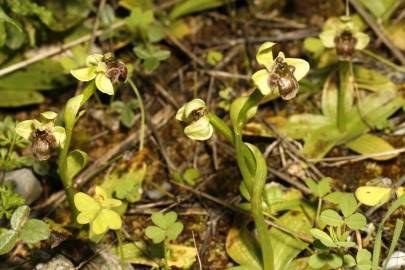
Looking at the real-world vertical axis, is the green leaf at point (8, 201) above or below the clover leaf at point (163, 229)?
below

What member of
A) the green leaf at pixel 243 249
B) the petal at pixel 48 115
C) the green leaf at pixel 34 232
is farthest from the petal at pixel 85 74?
the green leaf at pixel 243 249

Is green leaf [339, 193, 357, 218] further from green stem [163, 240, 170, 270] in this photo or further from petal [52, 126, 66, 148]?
petal [52, 126, 66, 148]

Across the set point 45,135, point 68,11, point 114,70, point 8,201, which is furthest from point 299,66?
point 68,11

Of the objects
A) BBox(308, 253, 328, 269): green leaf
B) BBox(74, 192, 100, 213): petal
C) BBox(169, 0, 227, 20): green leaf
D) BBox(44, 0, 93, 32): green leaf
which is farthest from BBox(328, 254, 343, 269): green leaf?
BBox(44, 0, 93, 32): green leaf

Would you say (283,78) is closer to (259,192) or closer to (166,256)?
(259,192)

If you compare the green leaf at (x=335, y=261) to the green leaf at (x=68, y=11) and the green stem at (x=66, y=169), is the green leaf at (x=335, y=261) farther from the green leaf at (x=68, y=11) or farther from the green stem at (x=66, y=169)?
the green leaf at (x=68, y=11)
